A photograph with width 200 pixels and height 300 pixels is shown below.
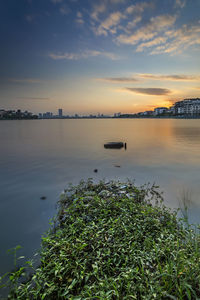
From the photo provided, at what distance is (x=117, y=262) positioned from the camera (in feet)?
9.24

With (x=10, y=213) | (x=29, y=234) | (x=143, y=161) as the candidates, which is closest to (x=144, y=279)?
(x=29, y=234)

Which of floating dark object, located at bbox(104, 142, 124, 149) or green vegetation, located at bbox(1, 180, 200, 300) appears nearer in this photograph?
green vegetation, located at bbox(1, 180, 200, 300)

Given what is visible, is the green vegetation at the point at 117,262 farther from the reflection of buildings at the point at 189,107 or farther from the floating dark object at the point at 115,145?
the reflection of buildings at the point at 189,107

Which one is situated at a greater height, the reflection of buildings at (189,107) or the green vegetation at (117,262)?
the reflection of buildings at (189,107)

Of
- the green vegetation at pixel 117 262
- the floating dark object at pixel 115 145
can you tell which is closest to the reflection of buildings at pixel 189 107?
the floating dark object at pixel 115 145

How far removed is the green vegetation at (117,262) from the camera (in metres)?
2.22

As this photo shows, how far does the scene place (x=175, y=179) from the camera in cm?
912

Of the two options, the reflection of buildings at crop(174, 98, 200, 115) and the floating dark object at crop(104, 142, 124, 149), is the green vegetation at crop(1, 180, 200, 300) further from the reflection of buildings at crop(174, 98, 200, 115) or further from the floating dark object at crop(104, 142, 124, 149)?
the reflection of buildings at crop(174, 98, 200, 115)

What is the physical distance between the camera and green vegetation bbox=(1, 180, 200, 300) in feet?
7.29

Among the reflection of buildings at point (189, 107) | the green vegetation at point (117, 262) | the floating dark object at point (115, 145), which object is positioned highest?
the reflection of buildings at point (189, 107)

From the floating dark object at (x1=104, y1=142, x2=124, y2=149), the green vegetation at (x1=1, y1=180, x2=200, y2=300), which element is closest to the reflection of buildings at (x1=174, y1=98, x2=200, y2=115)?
the floating dark object at (x1=104, y1=142, x2=124, y2=149)

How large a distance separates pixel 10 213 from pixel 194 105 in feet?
571

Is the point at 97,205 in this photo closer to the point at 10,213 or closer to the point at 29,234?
the point at 29,234

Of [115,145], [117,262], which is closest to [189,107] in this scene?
→ [115,145]
